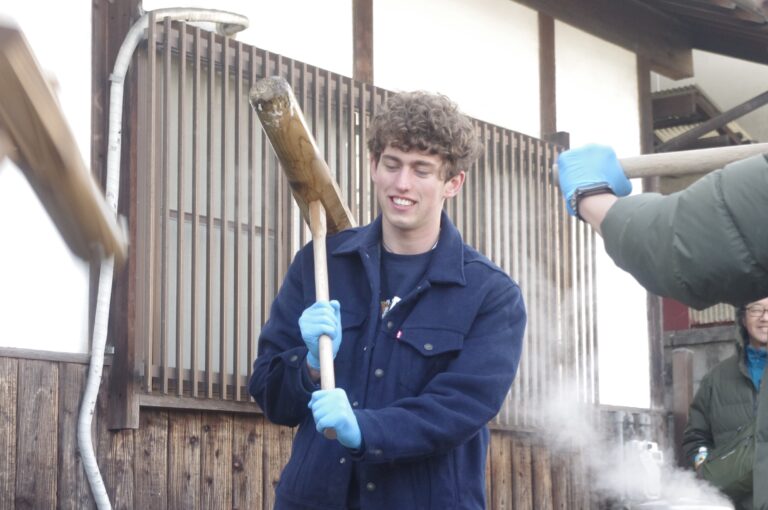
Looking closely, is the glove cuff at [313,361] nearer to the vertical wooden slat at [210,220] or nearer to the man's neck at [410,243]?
the man's neck at [410,243]

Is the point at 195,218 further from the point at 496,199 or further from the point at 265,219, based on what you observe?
the point at 496,199

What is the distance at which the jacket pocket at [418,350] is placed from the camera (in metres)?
4.07

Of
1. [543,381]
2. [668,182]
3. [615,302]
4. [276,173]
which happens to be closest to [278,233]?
[276,173]

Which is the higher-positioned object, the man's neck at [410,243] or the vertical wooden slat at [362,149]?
the vertical wooden slat at [362,149]

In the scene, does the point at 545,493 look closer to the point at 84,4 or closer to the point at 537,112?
the point at 537,112

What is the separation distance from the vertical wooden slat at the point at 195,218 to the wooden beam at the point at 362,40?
1.48 meters

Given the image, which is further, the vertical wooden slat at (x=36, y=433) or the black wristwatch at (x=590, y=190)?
the vertical wooden slat at (x=36, y=433)

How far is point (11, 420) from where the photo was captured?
18.5ft

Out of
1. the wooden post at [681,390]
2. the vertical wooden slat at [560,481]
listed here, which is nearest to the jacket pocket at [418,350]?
the vertical wooden slat at [560,481]

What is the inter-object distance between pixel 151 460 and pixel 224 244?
3.53 ft

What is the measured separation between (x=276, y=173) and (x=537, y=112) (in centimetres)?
307

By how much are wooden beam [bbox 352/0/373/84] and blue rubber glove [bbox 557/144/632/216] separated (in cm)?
465

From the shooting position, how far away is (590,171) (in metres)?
3.22

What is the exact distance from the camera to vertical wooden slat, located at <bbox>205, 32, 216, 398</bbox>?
21.1 ft
